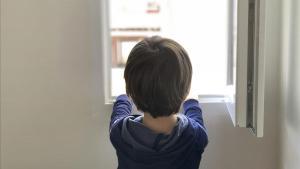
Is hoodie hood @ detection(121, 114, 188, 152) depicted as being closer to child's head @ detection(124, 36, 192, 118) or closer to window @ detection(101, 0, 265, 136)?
child's head @ detection(124, 36, 192, 118)

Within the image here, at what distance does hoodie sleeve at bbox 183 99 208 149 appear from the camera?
1273 millimetres

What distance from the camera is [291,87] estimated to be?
4.43 feet

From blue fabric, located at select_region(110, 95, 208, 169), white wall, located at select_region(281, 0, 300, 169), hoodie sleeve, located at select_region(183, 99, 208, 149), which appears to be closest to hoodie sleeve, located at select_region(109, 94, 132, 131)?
blue fabric, located at select_region(110, 95, 208, 169)

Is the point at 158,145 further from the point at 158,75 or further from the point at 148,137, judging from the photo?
the point at 158,75

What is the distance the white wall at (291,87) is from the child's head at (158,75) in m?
0.29

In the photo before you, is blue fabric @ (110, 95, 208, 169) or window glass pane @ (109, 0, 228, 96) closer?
blue fabric @ (110, 95, 208, 169)

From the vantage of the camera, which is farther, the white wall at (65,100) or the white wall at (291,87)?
the white wall at (65,100)

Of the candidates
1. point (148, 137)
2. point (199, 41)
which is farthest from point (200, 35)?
point (148, 137)

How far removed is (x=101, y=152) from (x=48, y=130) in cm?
19

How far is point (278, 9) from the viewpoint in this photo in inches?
58.2

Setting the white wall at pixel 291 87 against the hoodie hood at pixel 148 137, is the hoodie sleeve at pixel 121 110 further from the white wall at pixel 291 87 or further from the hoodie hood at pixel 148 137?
the white wall at pixel 291 87

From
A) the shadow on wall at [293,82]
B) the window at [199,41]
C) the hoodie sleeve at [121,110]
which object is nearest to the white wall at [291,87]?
the shadow on wall at [293,82]

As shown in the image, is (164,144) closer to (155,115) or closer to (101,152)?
(155,115)

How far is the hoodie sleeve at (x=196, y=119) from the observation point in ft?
4.18
